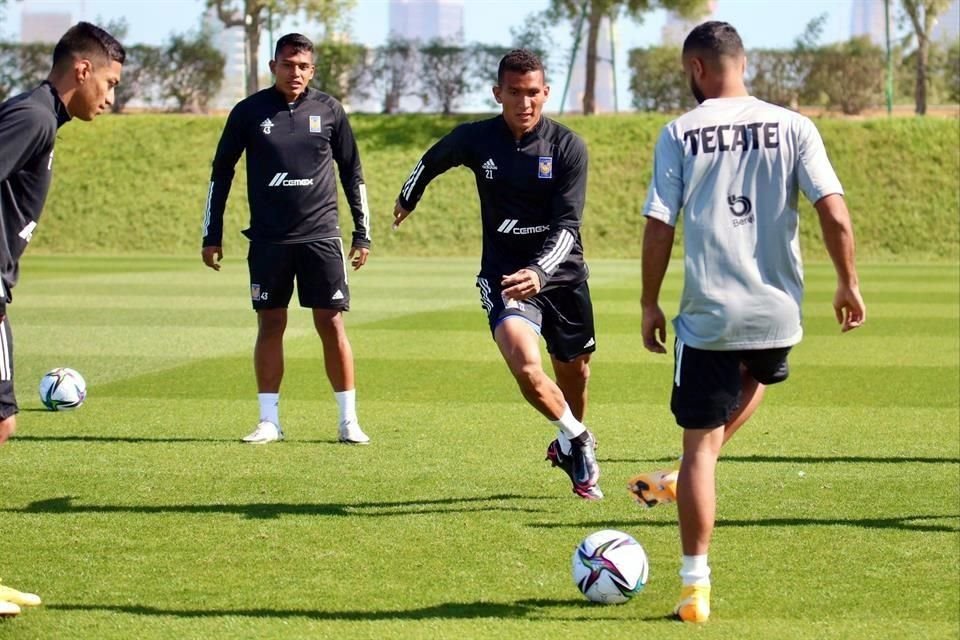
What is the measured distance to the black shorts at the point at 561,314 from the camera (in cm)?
745

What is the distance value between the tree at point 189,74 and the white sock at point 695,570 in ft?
134

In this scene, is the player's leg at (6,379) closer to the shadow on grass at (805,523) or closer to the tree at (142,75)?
the shadow on grass at (805,523)

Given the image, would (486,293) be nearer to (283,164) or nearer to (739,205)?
(283,164)

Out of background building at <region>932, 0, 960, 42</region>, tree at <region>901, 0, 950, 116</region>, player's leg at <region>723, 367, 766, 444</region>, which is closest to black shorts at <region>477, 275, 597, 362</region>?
player's leg at <region>723, 367, 766, 444</region>

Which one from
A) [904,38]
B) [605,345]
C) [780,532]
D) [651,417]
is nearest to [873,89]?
[904,38]

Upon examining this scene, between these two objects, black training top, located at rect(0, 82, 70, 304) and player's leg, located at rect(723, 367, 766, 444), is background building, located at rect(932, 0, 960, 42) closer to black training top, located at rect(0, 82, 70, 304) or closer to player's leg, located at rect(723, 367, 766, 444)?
player's leg, located at rect(723, 367, 766, 444)

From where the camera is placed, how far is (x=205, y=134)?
39.5 meters

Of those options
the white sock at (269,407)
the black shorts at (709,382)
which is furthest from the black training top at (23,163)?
the white sock at (269,407)

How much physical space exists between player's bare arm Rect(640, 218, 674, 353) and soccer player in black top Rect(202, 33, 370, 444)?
3940 millimetres

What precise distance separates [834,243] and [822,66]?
39449mm

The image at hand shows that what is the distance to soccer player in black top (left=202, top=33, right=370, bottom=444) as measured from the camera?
29.5 feet

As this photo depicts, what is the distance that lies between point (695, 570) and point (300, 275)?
4614mm

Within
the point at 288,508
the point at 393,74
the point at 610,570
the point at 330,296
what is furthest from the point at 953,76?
the point at 610,570

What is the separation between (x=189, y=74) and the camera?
144ft
